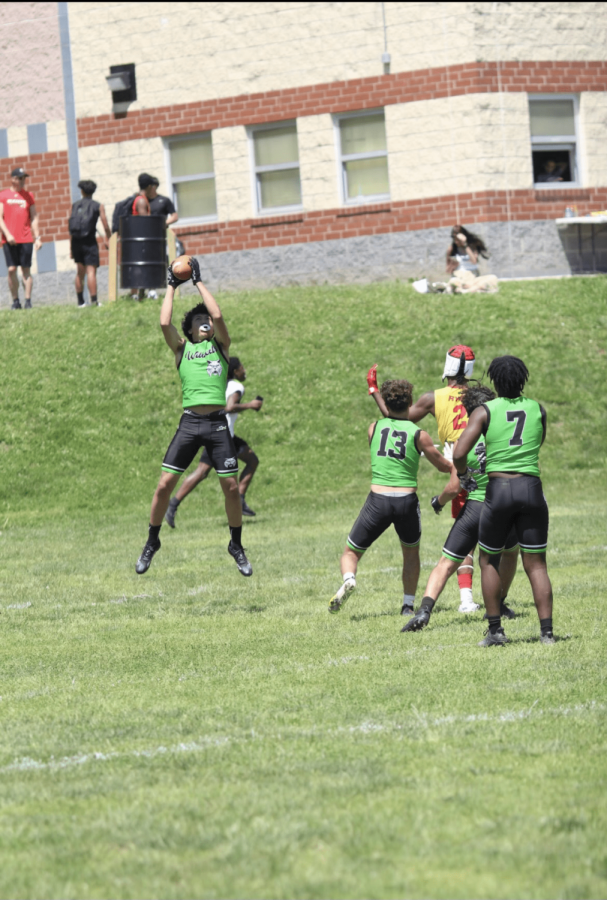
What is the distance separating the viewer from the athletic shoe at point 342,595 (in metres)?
8.82

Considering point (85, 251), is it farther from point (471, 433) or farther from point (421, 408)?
point (471, 433)

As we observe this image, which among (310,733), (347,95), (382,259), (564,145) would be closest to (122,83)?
(347,95)

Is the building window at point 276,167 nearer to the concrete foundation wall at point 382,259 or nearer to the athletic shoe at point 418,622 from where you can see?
the concrete foundation wall at point 382,259

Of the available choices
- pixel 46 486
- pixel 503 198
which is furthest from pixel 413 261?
pixel 46 486

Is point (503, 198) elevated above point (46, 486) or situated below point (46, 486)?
above

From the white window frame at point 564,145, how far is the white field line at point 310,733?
19.8 meters

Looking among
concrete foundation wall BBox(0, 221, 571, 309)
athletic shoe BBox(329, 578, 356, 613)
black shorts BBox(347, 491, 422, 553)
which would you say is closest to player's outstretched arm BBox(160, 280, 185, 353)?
black shorts BBox(347, 491, 422, 553)

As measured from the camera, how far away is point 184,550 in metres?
13.4

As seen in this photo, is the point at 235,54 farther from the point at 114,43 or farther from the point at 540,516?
the point at 540,516

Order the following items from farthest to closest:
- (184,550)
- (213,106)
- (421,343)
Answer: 1. (213,106)
2. (421,343)
3. (184,550)

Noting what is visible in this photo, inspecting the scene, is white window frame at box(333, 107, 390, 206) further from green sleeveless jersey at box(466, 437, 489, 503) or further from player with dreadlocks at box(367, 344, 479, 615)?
green sleeveless jersey at box(466, 437, 489, 503)

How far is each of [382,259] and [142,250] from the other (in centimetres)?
574

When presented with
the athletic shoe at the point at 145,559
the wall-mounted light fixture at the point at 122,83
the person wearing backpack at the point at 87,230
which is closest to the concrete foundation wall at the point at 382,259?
the wall-mounted light fixture at the point at 122,83

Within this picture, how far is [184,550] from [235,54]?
49.3ft
